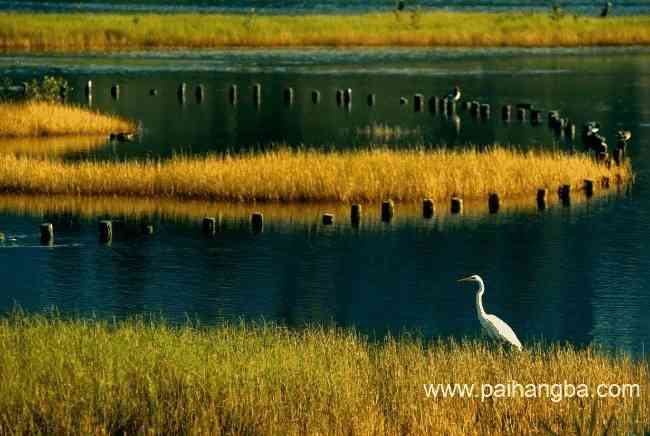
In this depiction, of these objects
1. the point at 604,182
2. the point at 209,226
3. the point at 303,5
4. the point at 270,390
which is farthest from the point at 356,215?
the point at 303,5

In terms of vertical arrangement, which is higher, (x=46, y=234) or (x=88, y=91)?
(x=46, y=234)

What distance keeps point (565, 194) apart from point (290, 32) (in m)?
69.2

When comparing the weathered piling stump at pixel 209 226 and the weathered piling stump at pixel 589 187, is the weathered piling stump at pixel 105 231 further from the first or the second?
the weathered piling stump at pixel 589 187

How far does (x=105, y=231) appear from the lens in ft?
116

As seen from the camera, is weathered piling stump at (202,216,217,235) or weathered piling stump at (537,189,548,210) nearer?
weathered piling stump at (202,216,217,235)

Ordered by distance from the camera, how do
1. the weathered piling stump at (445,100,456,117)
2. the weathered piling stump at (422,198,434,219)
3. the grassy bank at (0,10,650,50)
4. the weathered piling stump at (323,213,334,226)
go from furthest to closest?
1. the grassy bank at (0,10,650,50)
2. the weathered piling stump at (445,100,456,117)
3. the weathered piling stump at (422,198,434,219)
4. the weathered piling stump at (323,213,334,226)

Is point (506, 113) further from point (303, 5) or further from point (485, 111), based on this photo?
point (303, 5)

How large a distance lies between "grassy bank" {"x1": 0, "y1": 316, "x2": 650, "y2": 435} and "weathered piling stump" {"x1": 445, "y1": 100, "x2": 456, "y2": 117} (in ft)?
153

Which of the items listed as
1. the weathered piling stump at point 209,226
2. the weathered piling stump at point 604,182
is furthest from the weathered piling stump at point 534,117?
the weathered piling stump at point 209,226

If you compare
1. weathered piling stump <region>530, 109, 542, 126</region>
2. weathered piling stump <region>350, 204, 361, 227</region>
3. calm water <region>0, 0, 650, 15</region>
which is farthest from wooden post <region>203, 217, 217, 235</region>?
calm water <region>0, 0, 650, 15</region>

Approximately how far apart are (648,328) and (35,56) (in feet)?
259

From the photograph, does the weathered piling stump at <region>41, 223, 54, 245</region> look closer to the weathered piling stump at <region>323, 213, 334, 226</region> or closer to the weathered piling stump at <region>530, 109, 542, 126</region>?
the weathered piling stump at <region>323, 213, 334, 226</region>

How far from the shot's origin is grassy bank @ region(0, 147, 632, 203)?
39719mm

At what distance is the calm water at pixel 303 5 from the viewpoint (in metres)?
163
